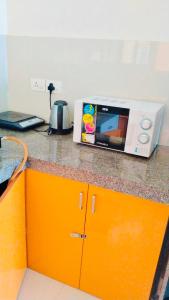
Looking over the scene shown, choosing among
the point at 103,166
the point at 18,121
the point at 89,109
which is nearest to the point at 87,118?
the point at 89,109

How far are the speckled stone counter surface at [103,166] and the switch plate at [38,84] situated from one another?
464 millimetres

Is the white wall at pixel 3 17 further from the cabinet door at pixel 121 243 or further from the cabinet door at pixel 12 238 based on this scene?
the cabinet door at pixel 121 243

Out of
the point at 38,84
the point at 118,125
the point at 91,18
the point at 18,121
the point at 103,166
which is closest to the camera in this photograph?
the point at 103,166

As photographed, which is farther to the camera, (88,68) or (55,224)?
(88,68)

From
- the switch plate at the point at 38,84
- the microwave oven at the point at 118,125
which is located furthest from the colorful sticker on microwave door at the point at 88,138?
the switch plate at the point at 38,84

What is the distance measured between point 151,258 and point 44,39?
56.2 inches

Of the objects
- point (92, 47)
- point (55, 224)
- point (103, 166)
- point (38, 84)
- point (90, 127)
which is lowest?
point (55, 224)

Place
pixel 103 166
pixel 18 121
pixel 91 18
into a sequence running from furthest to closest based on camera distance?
pixel 18 121
pixel 91 18
pixel 103 166

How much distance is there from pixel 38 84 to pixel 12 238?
1.02 metres

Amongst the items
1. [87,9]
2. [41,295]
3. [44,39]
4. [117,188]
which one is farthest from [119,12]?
[41,295]

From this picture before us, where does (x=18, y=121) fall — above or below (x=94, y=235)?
above

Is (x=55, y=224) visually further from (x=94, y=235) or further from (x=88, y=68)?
(x=88, y=68)

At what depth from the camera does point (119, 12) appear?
128cm

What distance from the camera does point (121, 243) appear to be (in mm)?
1105
